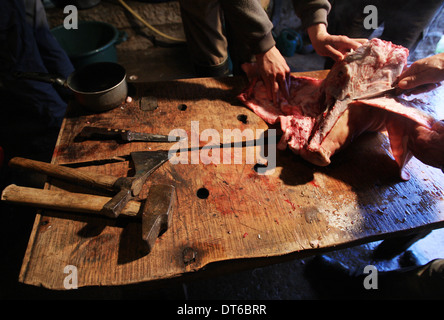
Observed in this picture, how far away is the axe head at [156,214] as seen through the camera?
1.11 meters

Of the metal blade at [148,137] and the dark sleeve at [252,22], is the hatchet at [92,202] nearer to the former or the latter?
the metal blade at [148,137]

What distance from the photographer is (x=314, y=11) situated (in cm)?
200

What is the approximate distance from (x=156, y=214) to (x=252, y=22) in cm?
159

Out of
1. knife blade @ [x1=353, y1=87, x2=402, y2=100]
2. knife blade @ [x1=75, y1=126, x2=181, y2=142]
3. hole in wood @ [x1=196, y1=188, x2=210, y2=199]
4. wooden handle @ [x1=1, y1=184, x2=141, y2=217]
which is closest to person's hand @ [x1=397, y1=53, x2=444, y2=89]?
knife blade @ [x1=353, y1=87, x2=402, y2=100]

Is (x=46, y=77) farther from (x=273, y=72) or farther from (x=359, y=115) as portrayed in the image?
(x=359, y=115)

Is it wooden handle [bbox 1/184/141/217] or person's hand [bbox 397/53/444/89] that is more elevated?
person's hand [bbox 397/53/444/89]

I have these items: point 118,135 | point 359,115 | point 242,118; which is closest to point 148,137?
point 118,135

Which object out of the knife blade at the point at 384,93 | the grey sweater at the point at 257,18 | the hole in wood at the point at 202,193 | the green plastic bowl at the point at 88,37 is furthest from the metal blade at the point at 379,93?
the green plastic bowl at the point at 88,37

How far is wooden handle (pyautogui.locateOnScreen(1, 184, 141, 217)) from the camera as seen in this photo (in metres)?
1.22

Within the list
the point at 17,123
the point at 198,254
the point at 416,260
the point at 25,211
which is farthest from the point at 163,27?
the point at 416,260

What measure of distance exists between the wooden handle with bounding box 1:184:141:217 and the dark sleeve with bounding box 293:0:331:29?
6.51 ft

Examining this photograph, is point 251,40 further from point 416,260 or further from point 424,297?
point 416,260

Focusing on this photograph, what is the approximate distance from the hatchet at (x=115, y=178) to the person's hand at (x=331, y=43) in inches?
57.4

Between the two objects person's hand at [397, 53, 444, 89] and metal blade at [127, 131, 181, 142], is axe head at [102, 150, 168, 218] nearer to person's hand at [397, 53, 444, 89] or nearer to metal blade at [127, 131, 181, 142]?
metal blade at [127, 131, 181, 142]
